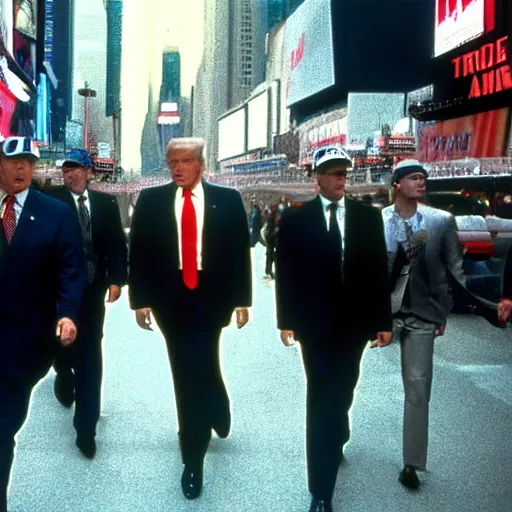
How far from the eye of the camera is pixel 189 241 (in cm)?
495

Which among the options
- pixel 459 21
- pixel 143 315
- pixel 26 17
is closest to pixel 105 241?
pixel 143 315

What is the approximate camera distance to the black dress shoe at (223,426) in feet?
19.4

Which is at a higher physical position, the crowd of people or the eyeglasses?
the eyeglasses

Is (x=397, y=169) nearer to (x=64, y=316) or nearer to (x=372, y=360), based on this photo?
(x=64, y=316)

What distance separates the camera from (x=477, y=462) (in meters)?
5.54

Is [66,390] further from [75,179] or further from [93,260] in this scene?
[75,179]

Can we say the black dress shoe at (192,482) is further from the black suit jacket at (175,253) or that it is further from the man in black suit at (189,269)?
the black suit jacket at (175,253)

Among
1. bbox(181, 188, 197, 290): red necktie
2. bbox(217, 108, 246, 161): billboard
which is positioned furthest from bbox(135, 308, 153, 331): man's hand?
bbox(217, 108, 246, 161): billboard

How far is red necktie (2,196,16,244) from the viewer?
157 inches

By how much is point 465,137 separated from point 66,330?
44089 mm

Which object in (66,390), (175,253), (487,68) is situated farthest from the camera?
(487,68)

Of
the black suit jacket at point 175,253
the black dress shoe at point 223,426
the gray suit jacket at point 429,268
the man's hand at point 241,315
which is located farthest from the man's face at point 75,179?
the gray suit jacket at point 429,268

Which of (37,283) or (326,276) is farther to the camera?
(326,276)

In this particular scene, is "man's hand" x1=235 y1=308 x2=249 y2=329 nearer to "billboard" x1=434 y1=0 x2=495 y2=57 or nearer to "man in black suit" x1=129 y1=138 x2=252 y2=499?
"man in black suit" x1=129 y1=138 x2=252 y2=499
